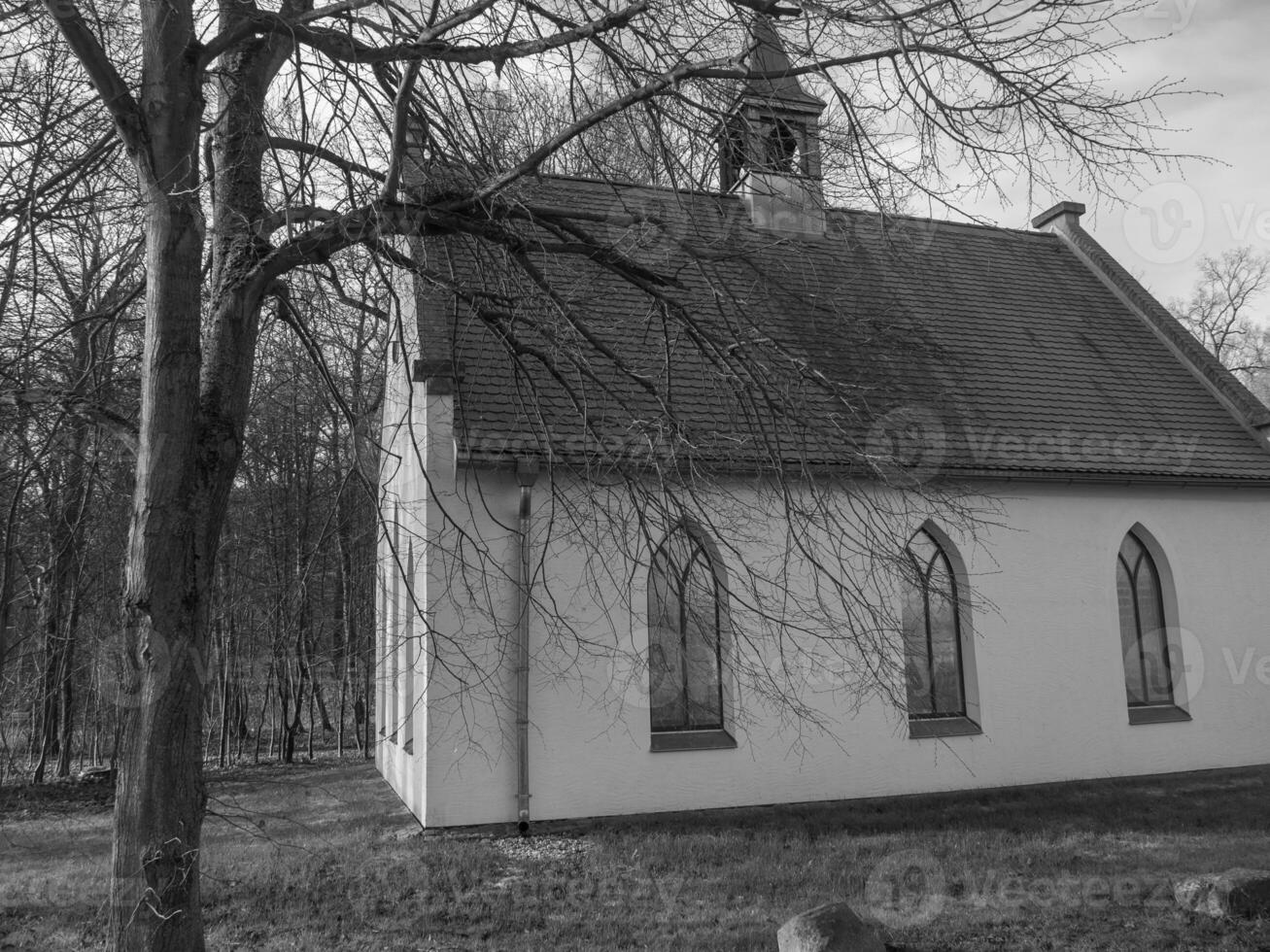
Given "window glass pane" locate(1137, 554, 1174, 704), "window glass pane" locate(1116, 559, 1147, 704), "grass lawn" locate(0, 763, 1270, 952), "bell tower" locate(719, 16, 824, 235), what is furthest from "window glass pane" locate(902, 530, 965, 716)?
"bell tower" locate(719, 16, 824, 235)

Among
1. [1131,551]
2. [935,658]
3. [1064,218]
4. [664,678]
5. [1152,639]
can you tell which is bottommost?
[664,678]

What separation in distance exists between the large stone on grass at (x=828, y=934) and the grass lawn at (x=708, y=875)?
0.59 m

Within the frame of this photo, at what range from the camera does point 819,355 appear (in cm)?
681

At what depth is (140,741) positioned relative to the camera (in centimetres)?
468

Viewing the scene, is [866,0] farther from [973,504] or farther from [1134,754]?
[1134,754]

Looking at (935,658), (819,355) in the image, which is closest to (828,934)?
(819,355)

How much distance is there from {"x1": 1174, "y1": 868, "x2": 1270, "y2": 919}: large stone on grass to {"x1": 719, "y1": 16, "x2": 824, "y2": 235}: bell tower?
5.65 meters

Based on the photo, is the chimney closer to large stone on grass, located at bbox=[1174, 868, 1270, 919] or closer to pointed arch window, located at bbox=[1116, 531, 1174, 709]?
pointed arch window, located at bbox=[1116, 531, 1174, 709]

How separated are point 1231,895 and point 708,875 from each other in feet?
12.6

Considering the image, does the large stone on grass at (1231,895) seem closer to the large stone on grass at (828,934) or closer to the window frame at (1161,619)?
the large stone on grass at (828,934)

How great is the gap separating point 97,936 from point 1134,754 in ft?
37.8

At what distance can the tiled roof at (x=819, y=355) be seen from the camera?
18.1ft

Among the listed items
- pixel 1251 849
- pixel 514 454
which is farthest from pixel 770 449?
pixel 1251 849

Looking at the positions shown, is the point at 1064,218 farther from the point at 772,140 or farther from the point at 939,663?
the point at 772,140
